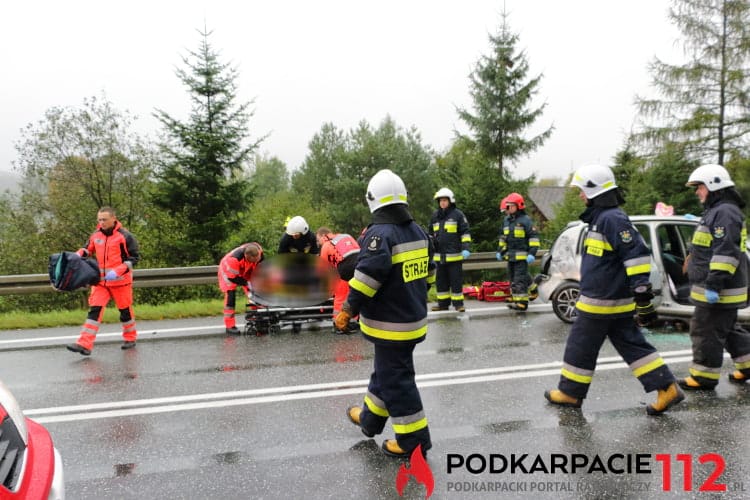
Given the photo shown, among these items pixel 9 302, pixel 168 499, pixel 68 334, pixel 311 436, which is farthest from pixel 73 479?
pixel 9 302

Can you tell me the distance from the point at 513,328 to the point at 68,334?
250 inches

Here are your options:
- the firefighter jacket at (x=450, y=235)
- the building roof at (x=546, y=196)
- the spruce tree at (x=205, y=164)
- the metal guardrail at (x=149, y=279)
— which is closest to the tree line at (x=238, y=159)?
the spruce tree at (x=205, y=164)

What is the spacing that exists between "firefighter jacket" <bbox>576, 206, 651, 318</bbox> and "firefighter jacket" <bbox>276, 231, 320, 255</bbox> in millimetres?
4725

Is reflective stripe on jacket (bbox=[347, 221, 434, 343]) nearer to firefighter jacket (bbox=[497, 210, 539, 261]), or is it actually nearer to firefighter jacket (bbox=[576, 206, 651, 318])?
firefighter jacket (bbox=[576, 206, 651, 318])

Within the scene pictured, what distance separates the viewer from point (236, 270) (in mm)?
7961

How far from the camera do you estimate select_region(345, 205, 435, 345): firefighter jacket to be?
144 inches

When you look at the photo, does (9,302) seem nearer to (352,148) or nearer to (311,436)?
(311,436)

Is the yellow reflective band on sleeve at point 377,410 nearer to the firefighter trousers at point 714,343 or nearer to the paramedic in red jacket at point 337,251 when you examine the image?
the firefighter trousers at point 714,343

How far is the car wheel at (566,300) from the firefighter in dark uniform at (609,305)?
11.3ft

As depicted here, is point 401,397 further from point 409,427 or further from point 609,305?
point 609,305

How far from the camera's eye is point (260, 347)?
703cm

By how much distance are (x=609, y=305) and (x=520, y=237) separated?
5186 mm

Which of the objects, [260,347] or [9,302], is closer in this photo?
[260,347]

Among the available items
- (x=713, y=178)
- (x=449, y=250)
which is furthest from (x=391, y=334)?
(x=449, y=250)
